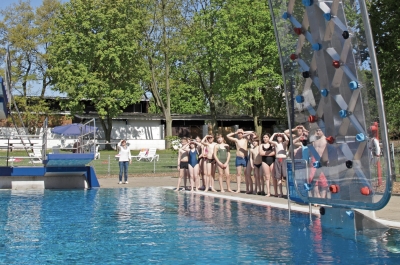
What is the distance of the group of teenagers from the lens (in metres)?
14.3

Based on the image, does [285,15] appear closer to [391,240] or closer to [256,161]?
[391,240]

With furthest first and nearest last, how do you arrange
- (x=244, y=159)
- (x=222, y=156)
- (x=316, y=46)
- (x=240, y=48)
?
(x=240, y=48) → (x=222, y=156) → (x=244, y=159) → (x=316, y=46)

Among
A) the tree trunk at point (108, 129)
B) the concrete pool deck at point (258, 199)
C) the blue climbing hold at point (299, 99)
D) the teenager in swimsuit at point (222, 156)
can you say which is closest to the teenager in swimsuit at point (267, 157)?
the concrete pool deck at point (258, 199)

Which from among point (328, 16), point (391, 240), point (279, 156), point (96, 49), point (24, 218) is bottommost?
point (391, 240)

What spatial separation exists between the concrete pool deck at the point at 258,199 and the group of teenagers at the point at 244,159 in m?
0.54

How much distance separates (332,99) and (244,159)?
8.17 metres

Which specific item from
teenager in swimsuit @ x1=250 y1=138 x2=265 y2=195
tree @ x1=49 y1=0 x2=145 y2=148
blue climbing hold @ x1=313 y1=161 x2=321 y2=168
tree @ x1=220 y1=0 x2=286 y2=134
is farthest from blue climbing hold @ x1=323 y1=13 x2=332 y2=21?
tree @ x1=49 y1=0 x2=145 y2=148

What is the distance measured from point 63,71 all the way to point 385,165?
1828 inches

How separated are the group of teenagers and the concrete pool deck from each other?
0.54 metres

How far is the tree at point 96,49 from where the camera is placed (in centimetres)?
5028

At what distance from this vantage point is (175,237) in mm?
8438

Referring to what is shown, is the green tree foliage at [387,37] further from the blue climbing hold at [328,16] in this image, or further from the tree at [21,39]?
the tree at [21,39]

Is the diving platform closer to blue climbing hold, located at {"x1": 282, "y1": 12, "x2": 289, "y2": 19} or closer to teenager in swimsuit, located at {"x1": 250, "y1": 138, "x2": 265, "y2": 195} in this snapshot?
teenager in swimsuit, located at {"x1": 250, "y1": 138, "x2": 265, "y2": 195}

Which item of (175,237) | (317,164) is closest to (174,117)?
(175,237)
